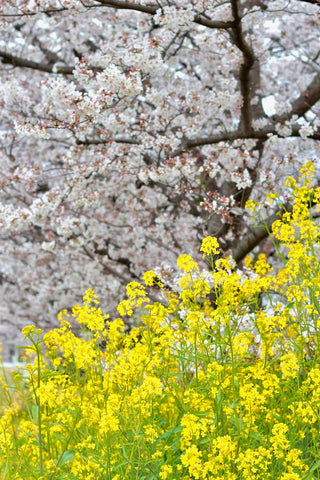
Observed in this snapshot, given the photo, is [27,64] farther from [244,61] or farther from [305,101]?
[305,101]

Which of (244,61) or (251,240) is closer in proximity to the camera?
(244,61)

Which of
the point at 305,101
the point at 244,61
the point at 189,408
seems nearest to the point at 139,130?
the point at 244,61

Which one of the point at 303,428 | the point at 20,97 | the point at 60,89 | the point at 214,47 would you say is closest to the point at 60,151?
the point at 20,97

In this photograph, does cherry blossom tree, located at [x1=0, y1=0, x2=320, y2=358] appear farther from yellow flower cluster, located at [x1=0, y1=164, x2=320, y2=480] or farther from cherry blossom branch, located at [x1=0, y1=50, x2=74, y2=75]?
yellow flower cluster, located at [x1=0, y1=164, x2=320, y2=480]

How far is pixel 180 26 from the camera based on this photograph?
5.59 meters

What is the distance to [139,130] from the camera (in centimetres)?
724

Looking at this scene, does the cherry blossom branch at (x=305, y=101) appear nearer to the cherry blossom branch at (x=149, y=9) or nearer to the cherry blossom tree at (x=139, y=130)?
the cherry blossom tree at (x=139, y=130)

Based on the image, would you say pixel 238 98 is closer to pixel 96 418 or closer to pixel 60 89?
pixel 60 89

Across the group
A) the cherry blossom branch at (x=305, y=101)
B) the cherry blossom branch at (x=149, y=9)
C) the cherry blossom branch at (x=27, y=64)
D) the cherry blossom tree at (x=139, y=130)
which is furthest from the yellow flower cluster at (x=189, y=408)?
the cherry blossom branch at (x=27, y=64)

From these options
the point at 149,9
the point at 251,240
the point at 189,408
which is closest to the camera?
the point at 189,408

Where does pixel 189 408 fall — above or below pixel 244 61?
below

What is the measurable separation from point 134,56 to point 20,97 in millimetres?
2626

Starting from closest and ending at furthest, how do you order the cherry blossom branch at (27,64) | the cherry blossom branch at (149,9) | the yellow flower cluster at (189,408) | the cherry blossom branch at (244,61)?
the yellow flower cluster at (189,408) < the cherry blossom branch at (149,9) < the cherry blossom branch at (244,61) < the cherry blossom branch at (27,64)

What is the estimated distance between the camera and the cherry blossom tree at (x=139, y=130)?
6.02 meters
